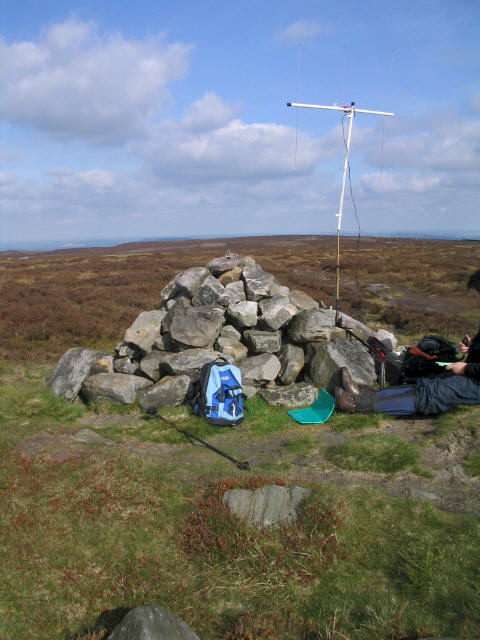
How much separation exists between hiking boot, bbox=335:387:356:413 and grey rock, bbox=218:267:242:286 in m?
5.39

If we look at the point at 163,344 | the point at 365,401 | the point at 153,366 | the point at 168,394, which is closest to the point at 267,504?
the point at 365,401

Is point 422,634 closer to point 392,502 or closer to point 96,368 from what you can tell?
point 392,502

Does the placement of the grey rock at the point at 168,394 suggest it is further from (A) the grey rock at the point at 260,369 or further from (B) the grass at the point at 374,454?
(B) the grass at the point at 374,454

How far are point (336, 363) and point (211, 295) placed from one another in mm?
3895

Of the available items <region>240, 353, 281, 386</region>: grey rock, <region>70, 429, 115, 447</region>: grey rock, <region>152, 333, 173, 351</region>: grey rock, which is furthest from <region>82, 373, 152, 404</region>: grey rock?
<region>240, 353, 281, 386</region>: grey rock

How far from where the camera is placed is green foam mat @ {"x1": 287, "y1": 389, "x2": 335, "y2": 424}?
8.15 metres

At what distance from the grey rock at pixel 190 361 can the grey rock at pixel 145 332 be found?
1.05m

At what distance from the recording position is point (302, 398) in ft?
29.4

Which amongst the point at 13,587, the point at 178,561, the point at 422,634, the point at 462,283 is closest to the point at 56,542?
the point at 13,587

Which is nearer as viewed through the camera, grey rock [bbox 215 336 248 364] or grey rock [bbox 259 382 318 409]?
grey rock [bbox 259 382 318 409]

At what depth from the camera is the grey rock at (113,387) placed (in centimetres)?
941

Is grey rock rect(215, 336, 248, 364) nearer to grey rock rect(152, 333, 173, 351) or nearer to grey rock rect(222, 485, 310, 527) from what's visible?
grey rock rect(152, 333, 173, 351)

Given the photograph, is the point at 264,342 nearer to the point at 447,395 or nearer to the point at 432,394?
the point at 432,394

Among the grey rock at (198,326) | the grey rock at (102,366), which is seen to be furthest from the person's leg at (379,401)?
the grey rock at (102,366)
